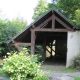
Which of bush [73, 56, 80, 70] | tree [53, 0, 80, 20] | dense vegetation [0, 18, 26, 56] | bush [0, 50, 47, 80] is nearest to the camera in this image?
bush [0, 50, 47, 80]

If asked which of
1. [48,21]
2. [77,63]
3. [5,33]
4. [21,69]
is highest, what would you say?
[48,21]

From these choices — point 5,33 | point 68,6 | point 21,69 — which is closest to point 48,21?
point 68,6

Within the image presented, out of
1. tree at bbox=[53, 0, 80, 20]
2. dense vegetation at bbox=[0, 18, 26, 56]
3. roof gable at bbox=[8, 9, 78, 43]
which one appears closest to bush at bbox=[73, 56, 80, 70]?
roof gable at bbox=[8, 9, 78, 43]

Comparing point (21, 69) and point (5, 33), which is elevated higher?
point (5, 33)

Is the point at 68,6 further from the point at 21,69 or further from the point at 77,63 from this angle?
the point at 21,69

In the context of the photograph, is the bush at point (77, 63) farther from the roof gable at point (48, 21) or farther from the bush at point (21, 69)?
the bush at point (21, 69)

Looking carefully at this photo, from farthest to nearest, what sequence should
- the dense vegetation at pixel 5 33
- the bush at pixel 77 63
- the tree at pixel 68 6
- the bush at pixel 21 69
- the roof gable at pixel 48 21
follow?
1. the dense vegetation at pixel 5 33
2. the tree at pixel 68 6
3. the roof gable at pixel 48 21
4. the bush at pixel 77 63
5. the bush at pixel 21 69

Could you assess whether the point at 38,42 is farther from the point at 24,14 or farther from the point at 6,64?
the point at 24,14

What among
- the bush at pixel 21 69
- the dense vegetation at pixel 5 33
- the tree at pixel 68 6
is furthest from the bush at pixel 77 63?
Result: the dense vegetation at pixel 5 33

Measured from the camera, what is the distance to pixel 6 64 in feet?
28.3

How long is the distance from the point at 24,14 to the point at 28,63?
40438 mm

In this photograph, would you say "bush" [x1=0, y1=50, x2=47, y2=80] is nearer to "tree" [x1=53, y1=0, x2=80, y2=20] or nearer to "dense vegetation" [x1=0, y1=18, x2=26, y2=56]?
"tree" [x1=53, y1=0, x2=80, y2=20]

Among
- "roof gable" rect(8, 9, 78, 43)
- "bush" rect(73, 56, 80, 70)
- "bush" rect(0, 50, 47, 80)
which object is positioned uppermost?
"roof gable" rect(8, 9, 78, 43)

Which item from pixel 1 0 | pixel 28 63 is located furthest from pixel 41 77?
pixel 1 0
